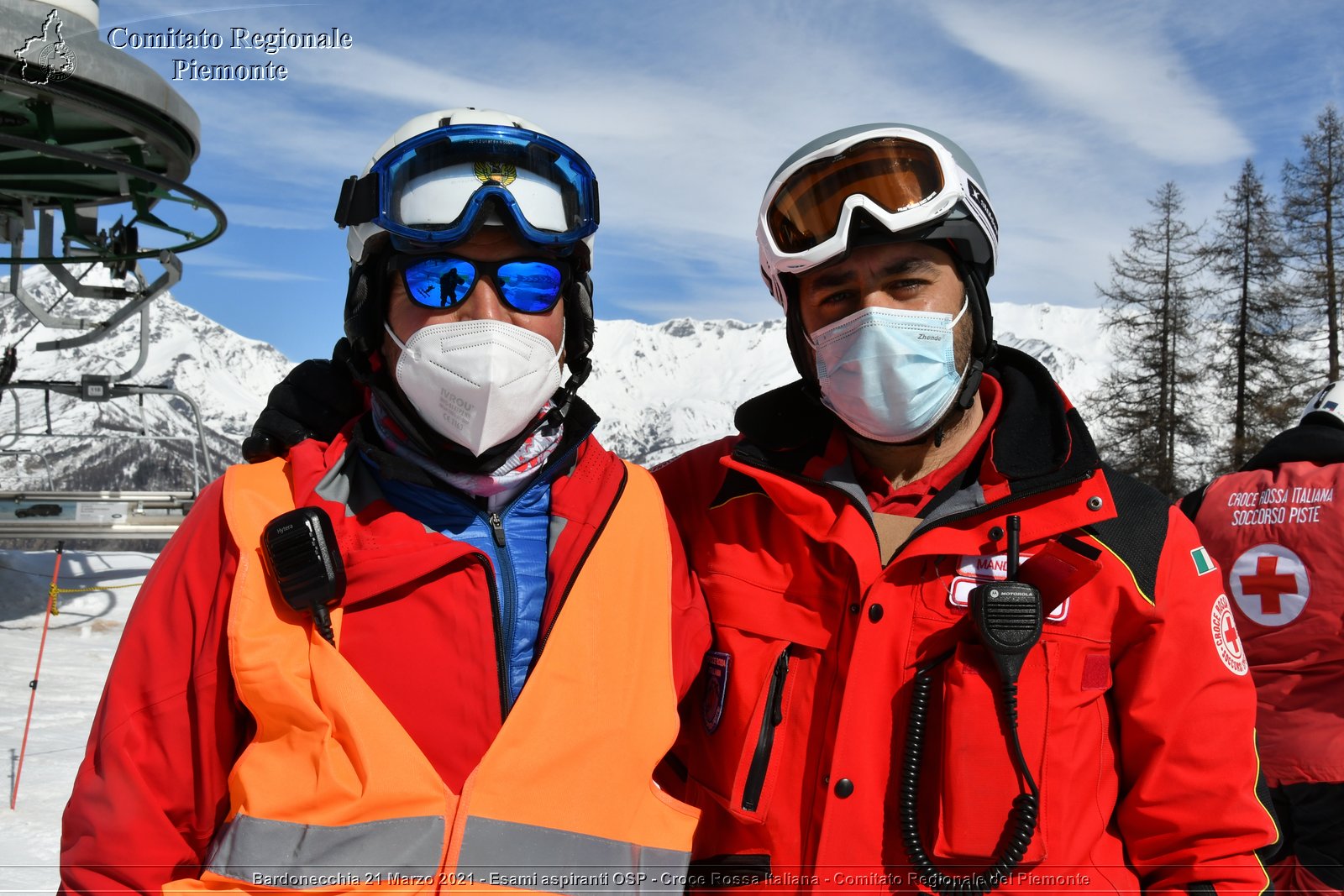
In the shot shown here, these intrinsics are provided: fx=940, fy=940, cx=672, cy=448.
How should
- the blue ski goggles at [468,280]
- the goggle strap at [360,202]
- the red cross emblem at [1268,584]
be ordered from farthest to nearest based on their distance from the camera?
the red cross emblem at [1268,584] < the goggle strap at [360,202] < the blue ski goggles at [468,280]

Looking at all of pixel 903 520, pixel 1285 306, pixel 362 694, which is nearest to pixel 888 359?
pixel 903 520

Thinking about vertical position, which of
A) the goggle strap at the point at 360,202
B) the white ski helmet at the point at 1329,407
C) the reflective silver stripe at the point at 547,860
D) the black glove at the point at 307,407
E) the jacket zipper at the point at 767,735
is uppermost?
the goggle strap at the point at 360,202

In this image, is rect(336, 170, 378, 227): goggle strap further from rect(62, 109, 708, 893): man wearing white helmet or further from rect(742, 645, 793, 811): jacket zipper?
rect(742, 645, 793, 811): jacket zipper

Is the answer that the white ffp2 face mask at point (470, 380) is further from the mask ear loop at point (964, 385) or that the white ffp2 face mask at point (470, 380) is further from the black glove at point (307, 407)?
the mask ear loop at point (964, 385)

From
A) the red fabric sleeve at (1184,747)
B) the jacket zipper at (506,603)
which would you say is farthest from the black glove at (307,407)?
the red fabric sleeve at (1184,747)

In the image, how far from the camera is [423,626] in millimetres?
2113

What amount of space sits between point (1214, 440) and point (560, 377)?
3249 cm

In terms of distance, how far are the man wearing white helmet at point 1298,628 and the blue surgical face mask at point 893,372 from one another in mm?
2335

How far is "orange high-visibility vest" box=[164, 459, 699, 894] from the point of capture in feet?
6.24

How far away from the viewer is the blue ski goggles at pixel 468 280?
244 centimetres

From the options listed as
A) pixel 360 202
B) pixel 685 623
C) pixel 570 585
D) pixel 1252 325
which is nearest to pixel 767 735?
pixel 685 623

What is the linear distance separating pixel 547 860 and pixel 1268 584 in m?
3.49

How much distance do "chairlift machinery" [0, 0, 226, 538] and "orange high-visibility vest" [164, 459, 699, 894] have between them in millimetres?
6819

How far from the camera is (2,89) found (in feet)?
27.3
